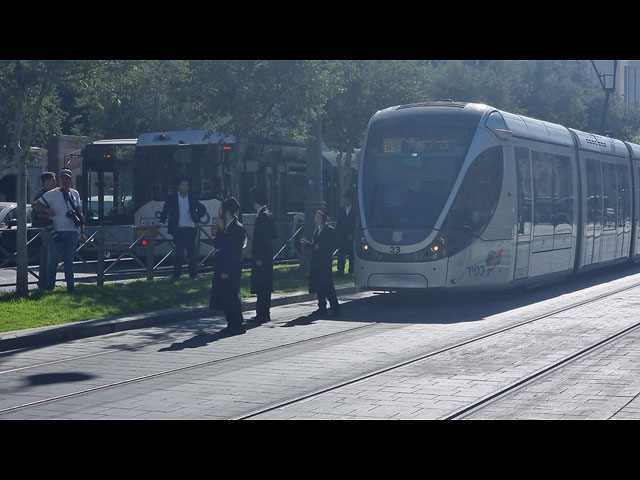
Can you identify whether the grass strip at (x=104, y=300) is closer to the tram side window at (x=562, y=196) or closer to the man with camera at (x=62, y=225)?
the man with camera at (x=62, y=225)

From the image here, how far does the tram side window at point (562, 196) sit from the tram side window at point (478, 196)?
3.28 metres

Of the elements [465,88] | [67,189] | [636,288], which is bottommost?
[636,288]

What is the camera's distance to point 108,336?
13492 mm

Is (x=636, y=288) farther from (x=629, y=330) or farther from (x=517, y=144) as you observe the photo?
(x=629, y=330)

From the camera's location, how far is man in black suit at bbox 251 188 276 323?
1476cm

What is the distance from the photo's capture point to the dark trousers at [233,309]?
13.7 metres

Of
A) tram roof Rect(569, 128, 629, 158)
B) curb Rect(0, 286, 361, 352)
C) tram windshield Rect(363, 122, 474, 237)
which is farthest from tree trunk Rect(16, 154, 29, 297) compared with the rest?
tram roof Rect(569, 128, 629, 158)

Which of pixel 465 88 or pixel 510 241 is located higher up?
pixel 465 88

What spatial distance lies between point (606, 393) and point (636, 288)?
1236 centimetres

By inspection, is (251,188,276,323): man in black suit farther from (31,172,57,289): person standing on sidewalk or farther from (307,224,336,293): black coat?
(31,172,57,289): person standing on sidewalk

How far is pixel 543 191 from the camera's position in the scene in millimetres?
19188

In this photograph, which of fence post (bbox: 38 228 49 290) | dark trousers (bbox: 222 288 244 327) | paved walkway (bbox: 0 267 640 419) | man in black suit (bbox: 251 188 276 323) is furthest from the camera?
fence post (bbox: 38 228 49 290)

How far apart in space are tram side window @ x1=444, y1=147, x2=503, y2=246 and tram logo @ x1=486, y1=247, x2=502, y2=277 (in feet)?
1.76

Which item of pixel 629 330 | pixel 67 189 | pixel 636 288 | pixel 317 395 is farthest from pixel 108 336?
pixel 636 288
